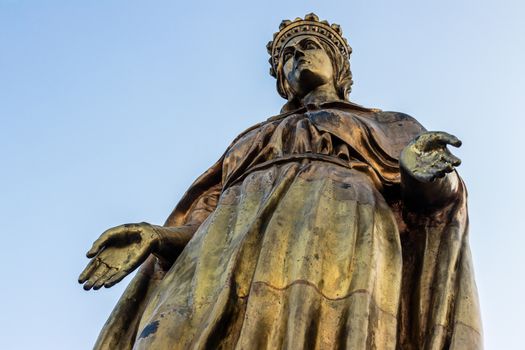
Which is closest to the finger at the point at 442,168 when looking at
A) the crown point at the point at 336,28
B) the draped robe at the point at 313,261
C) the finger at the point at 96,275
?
the draped robe at the point at 313,261

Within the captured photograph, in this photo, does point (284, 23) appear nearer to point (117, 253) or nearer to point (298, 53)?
point (298, 53)

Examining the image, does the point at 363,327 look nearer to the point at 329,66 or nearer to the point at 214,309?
the point at 214,309

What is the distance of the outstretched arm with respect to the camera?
7.46m

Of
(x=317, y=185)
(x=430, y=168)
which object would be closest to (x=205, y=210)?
(x=317, y=185)

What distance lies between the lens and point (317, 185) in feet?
25.9

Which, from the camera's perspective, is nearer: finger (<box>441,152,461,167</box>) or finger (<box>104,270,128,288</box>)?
finger (<box>441,152,461,167</box>)

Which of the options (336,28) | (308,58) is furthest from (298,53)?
(336,28)

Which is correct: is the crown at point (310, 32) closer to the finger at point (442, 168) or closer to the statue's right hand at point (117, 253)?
the statue's right hand at point (117, 253)

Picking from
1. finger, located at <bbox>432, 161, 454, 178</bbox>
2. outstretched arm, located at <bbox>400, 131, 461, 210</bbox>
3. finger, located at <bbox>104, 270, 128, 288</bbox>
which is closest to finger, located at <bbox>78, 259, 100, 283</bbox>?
finger, located at <bbox>104, 270, 128, 288</bbox>

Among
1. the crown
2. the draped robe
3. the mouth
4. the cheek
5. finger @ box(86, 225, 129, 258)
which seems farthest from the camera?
the crown

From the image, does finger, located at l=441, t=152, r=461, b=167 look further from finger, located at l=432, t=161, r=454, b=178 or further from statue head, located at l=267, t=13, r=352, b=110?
statue head, located at l=267, t=13, r=352, b=110

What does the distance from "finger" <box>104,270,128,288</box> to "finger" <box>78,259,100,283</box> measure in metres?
0.17

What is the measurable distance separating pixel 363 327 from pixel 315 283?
46 centimetres

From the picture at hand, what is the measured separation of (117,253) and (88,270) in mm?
256
